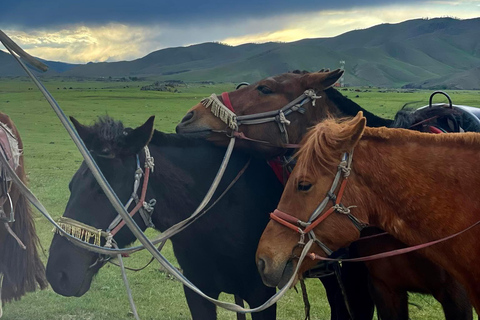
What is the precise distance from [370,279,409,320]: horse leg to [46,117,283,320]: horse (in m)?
0.85

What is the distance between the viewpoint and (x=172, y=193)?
135 inches

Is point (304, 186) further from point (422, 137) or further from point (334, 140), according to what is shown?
point (422, 137)

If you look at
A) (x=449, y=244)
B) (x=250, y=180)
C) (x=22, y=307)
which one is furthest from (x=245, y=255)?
(x=22, y=307)

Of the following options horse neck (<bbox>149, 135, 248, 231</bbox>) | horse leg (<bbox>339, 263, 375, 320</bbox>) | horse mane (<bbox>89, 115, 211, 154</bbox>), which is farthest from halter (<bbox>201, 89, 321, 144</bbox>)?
horse leg (<bbox>339, 263, 375, 320</bbox>)

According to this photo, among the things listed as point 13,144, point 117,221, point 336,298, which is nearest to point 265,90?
point 117,221

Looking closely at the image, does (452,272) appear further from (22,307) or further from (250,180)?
(22,307)

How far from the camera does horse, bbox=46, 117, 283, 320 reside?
3.12 m

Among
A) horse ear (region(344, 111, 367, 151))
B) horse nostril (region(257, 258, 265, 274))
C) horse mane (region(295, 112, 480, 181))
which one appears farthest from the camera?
horse nostril (region(257, 258, 265, 274))

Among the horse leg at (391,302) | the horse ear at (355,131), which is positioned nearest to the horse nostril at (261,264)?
the horse ear at (355,131)

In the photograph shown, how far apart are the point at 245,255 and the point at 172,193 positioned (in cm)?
78

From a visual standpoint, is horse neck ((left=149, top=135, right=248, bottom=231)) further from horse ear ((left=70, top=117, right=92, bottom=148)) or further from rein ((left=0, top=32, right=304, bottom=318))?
horse ear ((left=70, top=117, right=92, bottom=148))

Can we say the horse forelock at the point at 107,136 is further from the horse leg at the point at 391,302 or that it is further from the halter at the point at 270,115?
the horse leg at the point at 391,302

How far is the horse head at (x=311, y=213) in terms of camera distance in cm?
255

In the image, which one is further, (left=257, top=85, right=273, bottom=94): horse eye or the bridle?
Result: (left=257, top=85, right=273, bottom=94): horse eye
